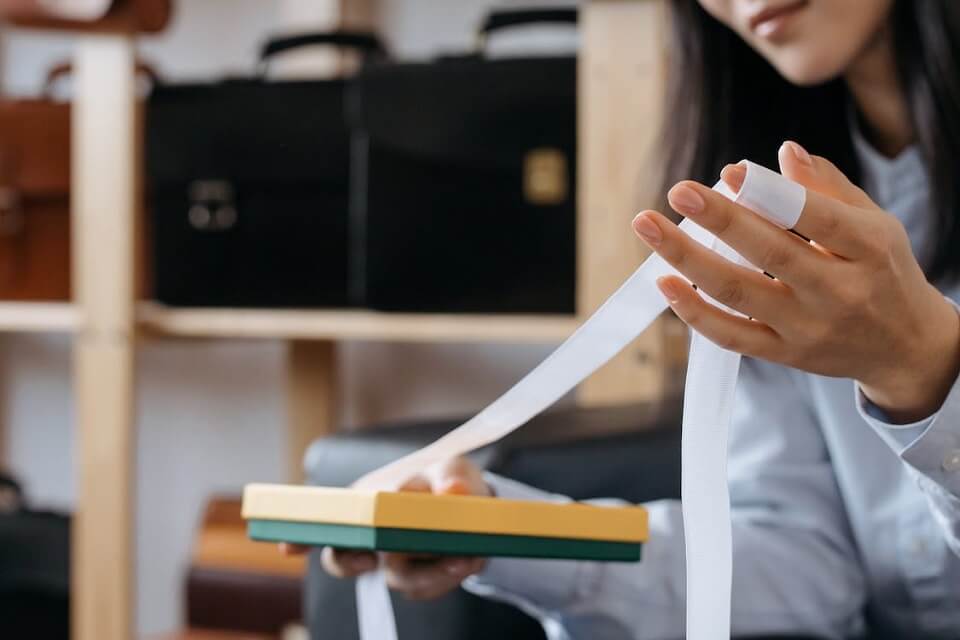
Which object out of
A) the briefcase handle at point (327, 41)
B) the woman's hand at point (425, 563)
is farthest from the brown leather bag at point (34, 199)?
the woman's hand at point (425, 563)

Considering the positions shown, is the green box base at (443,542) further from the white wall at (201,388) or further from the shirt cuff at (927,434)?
the white wall at (201,388)

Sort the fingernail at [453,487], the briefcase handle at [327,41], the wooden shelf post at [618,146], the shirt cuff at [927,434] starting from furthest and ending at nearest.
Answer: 1. the briefcase handle at [327,41]
2. the wooden shelf post at [618,146]
3. the fingernail at [453,487]
4. the shirt cuff at [927,434]

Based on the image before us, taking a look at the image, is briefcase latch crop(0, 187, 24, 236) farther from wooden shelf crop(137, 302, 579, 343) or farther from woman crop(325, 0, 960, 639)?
woman crop(325, 0, 960, 639)

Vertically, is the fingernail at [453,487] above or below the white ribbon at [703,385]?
below

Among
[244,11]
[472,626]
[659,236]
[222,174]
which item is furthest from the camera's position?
[244,11]

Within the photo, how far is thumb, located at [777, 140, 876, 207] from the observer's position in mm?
443

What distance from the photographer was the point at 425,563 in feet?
2.11

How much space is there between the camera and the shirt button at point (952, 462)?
0.54 meters

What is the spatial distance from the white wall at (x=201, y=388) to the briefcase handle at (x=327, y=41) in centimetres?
22

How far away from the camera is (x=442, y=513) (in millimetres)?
539

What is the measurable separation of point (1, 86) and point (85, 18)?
2.08ft

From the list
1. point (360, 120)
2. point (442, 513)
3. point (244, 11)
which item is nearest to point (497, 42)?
point (360, 120)

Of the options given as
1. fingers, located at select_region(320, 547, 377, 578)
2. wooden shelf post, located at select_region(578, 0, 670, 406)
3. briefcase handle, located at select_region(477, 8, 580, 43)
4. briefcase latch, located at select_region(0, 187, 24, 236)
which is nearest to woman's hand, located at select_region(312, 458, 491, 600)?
fingers, located at select_region(320, 547, 377, 578)

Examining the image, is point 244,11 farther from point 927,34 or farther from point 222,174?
point 927,34
